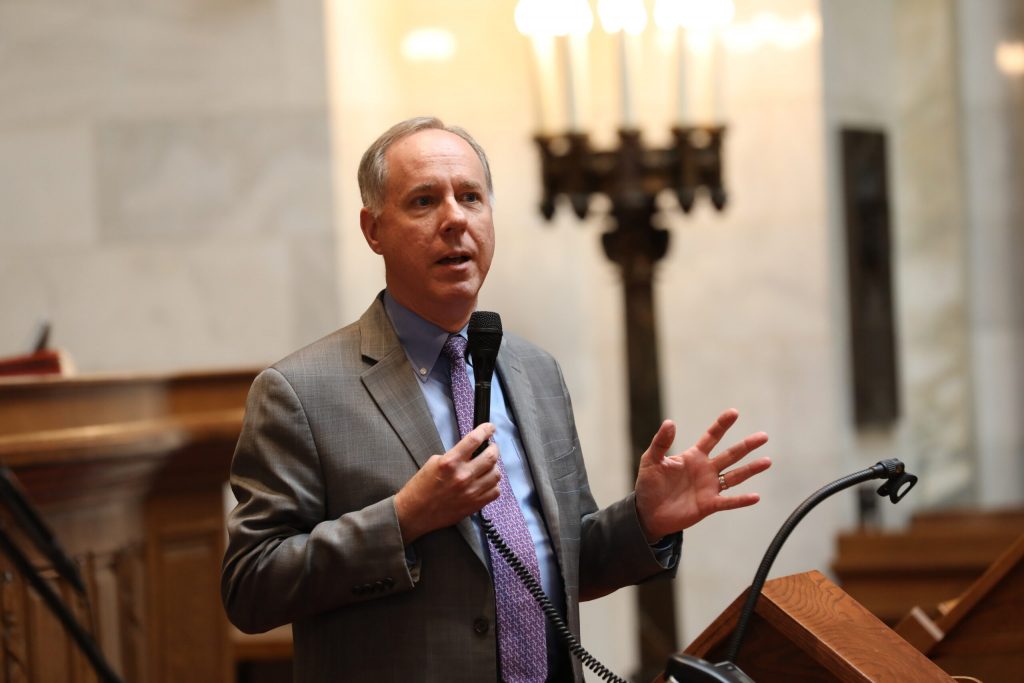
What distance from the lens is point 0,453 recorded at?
269cm

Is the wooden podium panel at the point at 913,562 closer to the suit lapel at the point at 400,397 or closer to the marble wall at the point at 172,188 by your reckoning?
the marble wall at the point at 172,188

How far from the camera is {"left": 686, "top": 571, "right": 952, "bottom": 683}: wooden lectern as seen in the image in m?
1.84

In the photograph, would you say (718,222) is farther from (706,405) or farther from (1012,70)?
(1012,70)

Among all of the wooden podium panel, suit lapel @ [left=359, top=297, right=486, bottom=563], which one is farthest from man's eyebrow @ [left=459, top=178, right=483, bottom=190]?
the wooden podium panel

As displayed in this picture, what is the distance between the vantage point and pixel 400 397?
211 centimetres

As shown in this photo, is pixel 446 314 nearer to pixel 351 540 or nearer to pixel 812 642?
pixel 351 540

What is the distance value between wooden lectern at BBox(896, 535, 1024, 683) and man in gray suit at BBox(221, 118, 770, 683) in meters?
0.81

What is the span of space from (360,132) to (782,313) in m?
2.02

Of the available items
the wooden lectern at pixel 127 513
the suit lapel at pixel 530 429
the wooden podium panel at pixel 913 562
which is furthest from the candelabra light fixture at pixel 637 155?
the suit lapel at pixel 530 429

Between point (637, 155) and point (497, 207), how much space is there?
1.36 meters

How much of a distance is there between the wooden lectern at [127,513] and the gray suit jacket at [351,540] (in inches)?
28.2

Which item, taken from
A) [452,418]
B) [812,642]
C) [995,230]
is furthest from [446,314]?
[995,230]

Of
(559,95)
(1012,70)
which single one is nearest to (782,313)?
(559,95)

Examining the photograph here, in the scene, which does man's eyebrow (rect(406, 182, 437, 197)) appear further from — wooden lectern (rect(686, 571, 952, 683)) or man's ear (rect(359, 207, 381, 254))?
wooden lectern (rect(686, 571, 952, 683))
